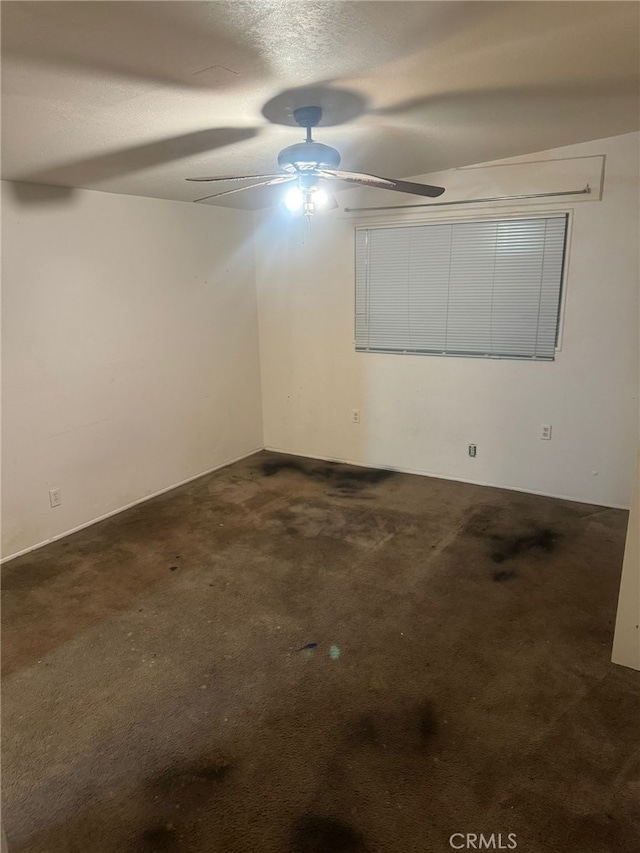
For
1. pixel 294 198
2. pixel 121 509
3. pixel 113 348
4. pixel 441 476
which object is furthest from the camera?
pixel 441 476

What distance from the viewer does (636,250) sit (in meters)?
3.33

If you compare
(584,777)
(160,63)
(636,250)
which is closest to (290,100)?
(160,63)

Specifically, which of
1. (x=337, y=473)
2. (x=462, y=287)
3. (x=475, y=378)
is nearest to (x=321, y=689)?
(x=337, y=473)

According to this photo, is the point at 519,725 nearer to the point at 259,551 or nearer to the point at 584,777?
the point at 584,777

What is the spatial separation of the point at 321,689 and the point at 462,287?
3.03m

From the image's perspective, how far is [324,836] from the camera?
5.22 feet

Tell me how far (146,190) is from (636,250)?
328 cm

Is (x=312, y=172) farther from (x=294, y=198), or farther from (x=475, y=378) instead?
(x=475, y=378)

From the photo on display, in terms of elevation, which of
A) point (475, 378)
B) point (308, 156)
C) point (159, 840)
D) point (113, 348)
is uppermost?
point (308, 156)

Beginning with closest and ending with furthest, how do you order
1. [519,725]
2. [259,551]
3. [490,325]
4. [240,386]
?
[519,725]
[259,551]
[490,325]
[240,386]

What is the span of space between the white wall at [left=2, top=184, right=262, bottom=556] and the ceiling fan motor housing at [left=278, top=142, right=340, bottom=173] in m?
1.82

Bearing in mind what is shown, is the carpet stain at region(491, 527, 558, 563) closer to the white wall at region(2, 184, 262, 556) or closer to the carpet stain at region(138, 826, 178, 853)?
the carpet stain at region(138, 826, 178, 853)

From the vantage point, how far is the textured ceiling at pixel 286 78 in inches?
58.1

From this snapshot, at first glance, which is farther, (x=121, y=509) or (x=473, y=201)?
(x=121, y=509)
